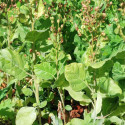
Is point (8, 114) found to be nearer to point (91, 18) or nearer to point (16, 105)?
point (16, 105)

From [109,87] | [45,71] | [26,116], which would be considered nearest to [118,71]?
[109,87]

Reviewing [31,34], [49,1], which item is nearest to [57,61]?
[31,34]

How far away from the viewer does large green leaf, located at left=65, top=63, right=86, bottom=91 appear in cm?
120

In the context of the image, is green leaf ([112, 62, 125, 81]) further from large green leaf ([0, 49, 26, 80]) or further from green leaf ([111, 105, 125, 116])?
large green leaf ([0, 49, 26, 80])

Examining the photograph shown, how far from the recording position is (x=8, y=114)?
1.50 m

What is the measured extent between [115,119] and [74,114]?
329mm

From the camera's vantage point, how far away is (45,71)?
4.77ft

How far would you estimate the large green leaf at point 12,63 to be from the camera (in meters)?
1.39

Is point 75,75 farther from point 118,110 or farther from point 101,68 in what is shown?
point 118,110

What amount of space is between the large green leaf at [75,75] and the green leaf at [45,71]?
24cm

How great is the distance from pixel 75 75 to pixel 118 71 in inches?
12.2

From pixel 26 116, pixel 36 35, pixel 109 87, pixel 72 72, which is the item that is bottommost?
pixel 26 116

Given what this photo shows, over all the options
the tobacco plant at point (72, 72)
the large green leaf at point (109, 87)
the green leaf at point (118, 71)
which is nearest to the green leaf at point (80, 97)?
the tobacco plant at point (72, 72)

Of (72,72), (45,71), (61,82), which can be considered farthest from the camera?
(45,71)
